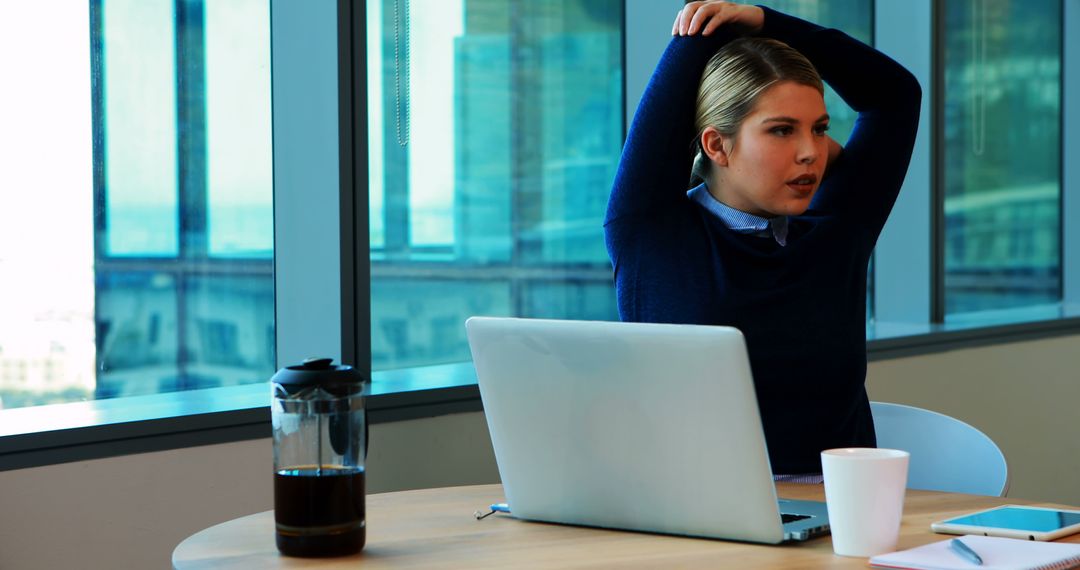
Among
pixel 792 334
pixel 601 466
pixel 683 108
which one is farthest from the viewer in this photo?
pixel 683 108

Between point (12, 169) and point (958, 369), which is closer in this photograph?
point (12, 169)

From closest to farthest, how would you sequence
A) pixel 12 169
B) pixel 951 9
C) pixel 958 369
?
pixel 12 169 < pixel 958 369 < pixel 951 9

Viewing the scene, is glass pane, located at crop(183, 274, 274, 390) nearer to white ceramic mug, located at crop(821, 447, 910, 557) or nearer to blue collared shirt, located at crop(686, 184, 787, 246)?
blue collared shirt, located at crop(686, 184, 787, 246)

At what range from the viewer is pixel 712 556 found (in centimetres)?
123

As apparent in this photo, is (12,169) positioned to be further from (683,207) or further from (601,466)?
(601,466)

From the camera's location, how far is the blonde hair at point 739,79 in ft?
5.85

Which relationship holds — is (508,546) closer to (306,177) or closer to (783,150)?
(783,150)

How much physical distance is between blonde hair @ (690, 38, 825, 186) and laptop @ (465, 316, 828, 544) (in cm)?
64

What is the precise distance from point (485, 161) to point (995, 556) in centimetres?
219

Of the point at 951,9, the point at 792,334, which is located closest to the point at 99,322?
the point at 792,334

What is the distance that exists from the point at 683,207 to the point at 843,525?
0.72 m

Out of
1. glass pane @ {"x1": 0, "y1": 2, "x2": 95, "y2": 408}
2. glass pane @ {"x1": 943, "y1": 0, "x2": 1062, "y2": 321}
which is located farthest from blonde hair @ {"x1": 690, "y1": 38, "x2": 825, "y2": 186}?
glass pane @ {"x1": 943, "y1": 0, "x2": 1062, "y2": 321}

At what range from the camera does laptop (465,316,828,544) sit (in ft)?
3.98

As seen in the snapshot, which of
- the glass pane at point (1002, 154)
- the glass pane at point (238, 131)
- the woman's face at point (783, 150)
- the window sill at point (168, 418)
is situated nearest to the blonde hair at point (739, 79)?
the woman's face at point (783, 150)
